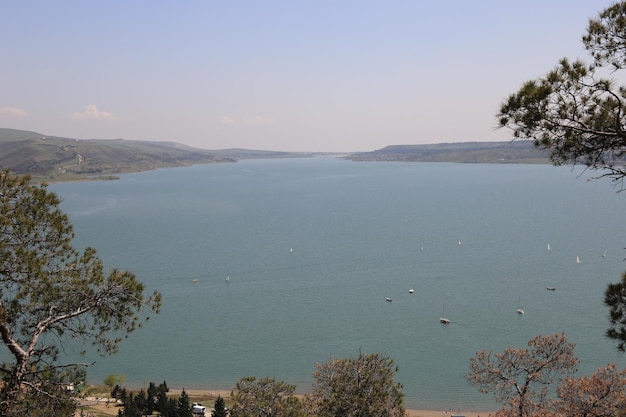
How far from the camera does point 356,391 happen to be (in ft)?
50.4

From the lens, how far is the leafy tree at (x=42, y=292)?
29.7ft

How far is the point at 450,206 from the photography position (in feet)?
382

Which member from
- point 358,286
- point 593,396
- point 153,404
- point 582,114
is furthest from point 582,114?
point 358,286

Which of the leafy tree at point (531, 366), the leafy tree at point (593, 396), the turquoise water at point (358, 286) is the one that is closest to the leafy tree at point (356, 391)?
the leafy tree at point (531, 366)

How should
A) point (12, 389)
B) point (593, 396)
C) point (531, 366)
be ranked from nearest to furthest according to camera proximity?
point (12, 389) < point (593, 396) < point (531, 366)

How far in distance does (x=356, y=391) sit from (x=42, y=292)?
32.5 feet

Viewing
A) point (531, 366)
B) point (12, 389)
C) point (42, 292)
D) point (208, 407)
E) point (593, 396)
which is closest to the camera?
point (12, 389)

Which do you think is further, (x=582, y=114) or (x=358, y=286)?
(x=358, y=286)

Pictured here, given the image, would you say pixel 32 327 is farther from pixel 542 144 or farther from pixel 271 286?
pixel 271 286

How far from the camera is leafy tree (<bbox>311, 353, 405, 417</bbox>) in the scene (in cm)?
1491

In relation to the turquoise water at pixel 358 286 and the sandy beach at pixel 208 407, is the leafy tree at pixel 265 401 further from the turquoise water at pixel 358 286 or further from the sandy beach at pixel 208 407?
the turquoise water at pixel 358 286

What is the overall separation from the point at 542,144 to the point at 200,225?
9065cm

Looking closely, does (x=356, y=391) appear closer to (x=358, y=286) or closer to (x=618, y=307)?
(x=618, y=307)

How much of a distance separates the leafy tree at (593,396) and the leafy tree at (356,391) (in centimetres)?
491
